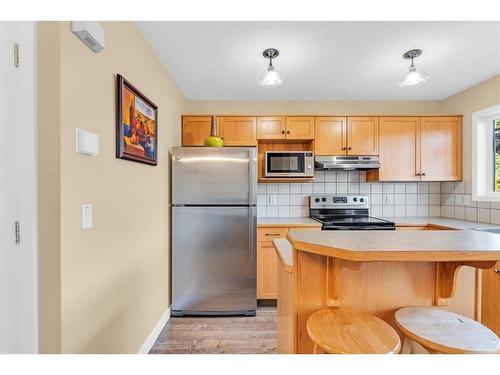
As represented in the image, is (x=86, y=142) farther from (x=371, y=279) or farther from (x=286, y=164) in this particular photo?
(x=286, y=164)

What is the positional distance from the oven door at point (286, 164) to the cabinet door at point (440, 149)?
1.44 meters

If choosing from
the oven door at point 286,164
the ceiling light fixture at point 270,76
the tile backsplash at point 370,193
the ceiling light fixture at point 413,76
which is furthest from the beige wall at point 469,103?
the ceiling light fixture at point 270,76

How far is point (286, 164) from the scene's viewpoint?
2871 millimetres

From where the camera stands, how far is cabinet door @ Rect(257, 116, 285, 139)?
2959 mm

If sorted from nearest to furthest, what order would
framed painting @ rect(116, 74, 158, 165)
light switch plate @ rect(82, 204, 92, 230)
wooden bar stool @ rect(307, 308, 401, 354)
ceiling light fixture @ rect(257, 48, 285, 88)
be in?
wooden bar stool @ rect(307, 308, 401, 354) → light switch plate @ rect(82, 204, 92, 230) → framed painting @ rect(116, 74, 158, 165) → ceiling light fixture @ rect(257, 48, 285, 88)

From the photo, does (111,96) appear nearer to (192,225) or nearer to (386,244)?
(192,225)

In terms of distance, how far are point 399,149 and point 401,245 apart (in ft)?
7.82

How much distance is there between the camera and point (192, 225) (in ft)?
7.88

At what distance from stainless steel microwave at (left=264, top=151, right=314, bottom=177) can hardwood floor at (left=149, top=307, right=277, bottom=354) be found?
4.90 ft

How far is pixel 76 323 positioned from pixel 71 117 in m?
0.92

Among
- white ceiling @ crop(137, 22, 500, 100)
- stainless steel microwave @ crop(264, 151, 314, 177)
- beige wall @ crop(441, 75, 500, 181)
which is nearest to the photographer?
white ceiling @ crop(137, 22, 500, 100)

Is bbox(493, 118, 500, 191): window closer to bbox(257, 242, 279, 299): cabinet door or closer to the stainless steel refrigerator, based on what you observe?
bbox(257, 242, 279, 299): cabinet door

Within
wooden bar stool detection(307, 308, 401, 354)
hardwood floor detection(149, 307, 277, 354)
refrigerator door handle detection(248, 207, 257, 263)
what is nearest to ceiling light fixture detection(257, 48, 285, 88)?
refrigerator door handle detection(248, 207, 257, 263)
